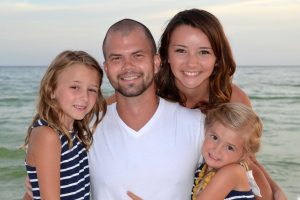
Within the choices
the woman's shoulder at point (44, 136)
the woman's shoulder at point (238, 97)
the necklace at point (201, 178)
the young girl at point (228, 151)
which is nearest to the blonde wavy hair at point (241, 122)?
the young girl at point (228, 151)

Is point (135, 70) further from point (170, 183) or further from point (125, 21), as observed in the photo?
point (170, 183)

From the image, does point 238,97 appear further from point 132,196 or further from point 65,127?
point 65,127

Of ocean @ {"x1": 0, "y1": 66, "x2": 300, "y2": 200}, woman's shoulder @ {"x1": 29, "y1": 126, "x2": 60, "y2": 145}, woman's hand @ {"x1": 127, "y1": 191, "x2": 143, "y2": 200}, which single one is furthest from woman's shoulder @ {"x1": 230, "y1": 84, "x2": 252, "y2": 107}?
ocean @ {"x1": 0, "y1": 66, "x2": 300, "y2": 200}

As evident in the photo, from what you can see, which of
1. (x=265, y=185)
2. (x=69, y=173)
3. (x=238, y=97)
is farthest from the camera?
(x=238, y=97)

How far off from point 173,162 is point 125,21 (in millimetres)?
1147

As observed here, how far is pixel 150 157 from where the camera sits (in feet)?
10.2

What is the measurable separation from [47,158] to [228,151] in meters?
1.30

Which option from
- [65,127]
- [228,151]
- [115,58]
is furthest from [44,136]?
[228,151]

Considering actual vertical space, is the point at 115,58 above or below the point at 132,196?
above

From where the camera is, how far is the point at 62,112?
10.6 ft

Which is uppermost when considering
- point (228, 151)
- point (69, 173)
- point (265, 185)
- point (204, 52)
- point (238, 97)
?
point (204, 52)

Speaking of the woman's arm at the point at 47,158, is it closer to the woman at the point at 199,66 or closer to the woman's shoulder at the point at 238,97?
the woman at the point at 199,66

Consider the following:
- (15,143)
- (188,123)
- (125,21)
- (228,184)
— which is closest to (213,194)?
(228,184)

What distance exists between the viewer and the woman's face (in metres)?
3.77
